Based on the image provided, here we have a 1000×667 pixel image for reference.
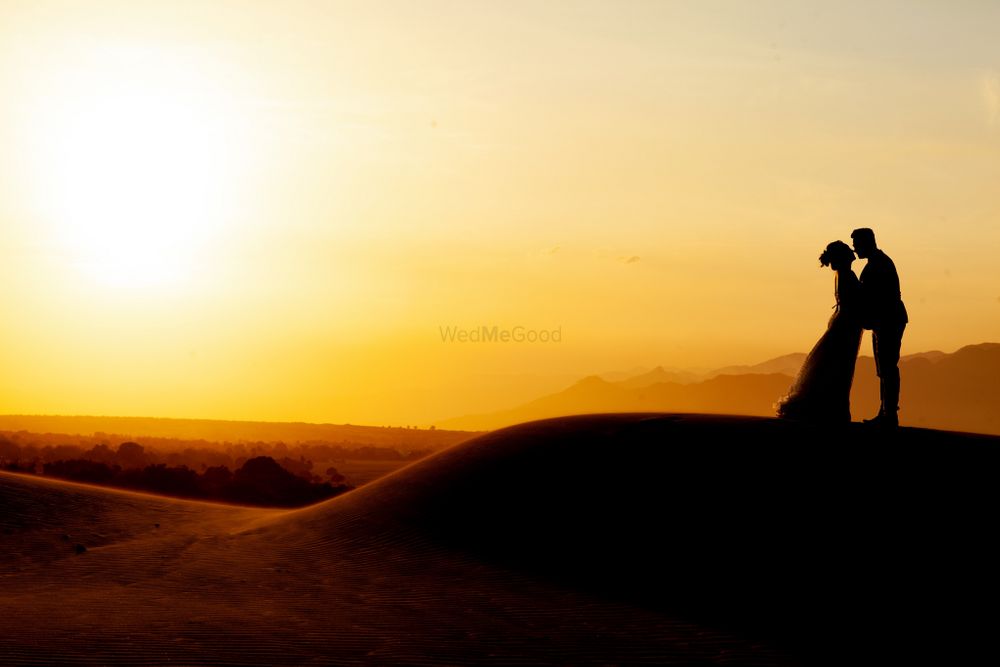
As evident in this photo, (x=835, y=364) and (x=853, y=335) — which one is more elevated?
(x=853, y=335)

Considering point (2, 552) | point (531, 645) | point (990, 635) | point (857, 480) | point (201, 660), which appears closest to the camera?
point (201, 660)

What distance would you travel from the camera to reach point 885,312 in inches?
698

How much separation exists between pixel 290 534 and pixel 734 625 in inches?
405

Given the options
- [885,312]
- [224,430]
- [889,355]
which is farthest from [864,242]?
[224,430]

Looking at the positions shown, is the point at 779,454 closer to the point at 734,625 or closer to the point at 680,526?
the point at 680,526

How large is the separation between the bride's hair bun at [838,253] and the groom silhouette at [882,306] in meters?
0.19

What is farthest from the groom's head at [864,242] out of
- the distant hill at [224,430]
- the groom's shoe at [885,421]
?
the distant hill at [224,430]

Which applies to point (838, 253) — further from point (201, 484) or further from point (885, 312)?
point (201, 484)

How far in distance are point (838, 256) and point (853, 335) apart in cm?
142

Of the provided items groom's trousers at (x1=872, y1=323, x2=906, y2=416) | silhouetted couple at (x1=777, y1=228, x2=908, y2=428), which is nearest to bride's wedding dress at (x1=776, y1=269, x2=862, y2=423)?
silhouetted couple at (x1=777, y1=228, x2=908, y2=428)

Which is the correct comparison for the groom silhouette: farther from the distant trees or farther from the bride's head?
the distant trees

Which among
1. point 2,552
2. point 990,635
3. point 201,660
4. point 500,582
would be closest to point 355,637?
point 201,660

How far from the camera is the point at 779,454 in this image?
18.5m

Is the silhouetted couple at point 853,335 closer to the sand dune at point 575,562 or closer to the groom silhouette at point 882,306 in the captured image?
the groom silhouette at point 882,306
